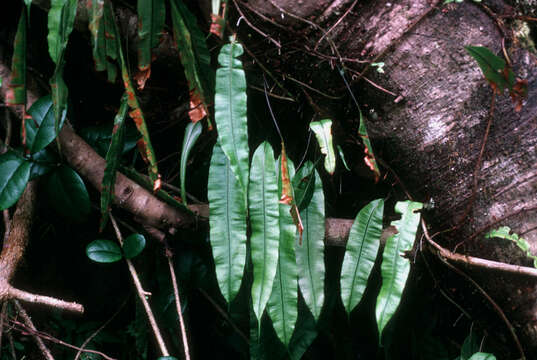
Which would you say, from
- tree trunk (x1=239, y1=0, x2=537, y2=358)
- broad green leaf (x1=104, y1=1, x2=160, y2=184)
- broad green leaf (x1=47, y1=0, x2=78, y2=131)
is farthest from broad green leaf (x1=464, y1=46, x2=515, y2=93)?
broad green leaf (x1=47, y1=0, x2=78, y2=131)

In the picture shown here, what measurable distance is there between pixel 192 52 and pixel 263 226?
0.37m

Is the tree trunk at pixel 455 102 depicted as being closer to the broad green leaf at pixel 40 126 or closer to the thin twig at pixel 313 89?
the thin twig at pixel 313 89

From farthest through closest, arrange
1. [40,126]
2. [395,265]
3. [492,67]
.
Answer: [40,126]
[395,265]
[492,67]

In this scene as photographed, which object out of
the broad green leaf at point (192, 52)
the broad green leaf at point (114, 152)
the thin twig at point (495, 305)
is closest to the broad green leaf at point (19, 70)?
the broad green leaf at point (114, 152)

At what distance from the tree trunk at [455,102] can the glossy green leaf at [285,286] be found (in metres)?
0.34

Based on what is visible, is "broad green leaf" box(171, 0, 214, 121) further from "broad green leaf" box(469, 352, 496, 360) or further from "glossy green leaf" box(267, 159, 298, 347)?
"broad green leaf" box(469, 352, 496, 360)

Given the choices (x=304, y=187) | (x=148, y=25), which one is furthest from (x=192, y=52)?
(x=304, y=187)

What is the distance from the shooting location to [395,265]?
833 mm

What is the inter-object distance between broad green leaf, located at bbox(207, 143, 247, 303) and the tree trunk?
344 millimetres

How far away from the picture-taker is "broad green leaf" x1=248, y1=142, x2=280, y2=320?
2.56 ft

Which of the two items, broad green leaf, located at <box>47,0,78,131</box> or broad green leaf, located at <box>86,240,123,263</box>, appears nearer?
broad green leaf, located at <box>47,0,78,131</box>

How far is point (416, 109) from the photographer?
2.96ft

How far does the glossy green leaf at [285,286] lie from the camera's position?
81 centimetres

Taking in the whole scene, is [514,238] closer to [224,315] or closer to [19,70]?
[224,315]
